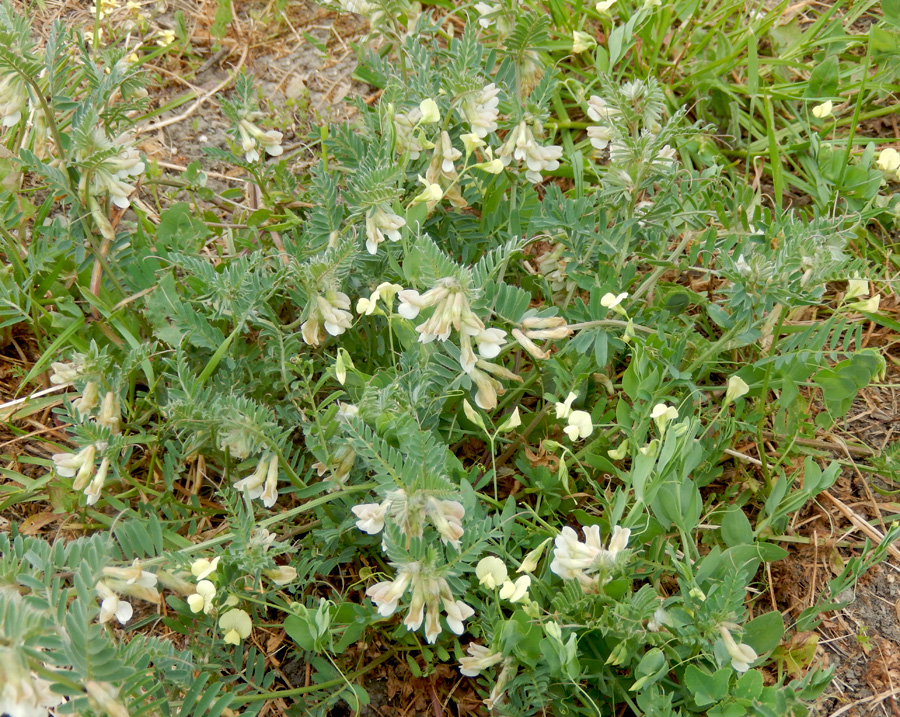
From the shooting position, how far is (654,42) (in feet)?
8.61

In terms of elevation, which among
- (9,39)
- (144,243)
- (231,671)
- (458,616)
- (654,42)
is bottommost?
(231,671)

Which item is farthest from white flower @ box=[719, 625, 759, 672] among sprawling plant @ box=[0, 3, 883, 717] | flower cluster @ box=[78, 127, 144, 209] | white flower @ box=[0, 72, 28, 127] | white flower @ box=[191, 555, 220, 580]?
white flower @ box=[0, 72, 28, 127]

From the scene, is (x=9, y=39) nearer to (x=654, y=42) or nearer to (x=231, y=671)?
(x=231, y=671)

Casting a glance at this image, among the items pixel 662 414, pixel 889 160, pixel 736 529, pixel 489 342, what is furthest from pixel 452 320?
pixel 889 160

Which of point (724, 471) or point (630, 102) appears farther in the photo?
point (724, 471)

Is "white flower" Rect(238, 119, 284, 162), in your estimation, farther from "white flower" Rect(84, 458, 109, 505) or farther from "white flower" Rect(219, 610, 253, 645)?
"white flower" Rect(219, 610, 253, 645)

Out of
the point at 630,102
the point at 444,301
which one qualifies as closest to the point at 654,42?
the point at 630,102

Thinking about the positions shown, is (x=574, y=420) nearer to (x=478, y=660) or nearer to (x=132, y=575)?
(x=478, y=660)

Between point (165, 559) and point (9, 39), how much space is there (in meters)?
1.05

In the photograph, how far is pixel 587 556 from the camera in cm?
144

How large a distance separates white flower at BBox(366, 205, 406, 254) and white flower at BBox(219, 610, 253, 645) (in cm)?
74

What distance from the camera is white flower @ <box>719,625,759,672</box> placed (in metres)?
1.41

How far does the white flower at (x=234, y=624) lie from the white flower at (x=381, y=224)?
0.74 metres

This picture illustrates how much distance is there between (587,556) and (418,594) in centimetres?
31
